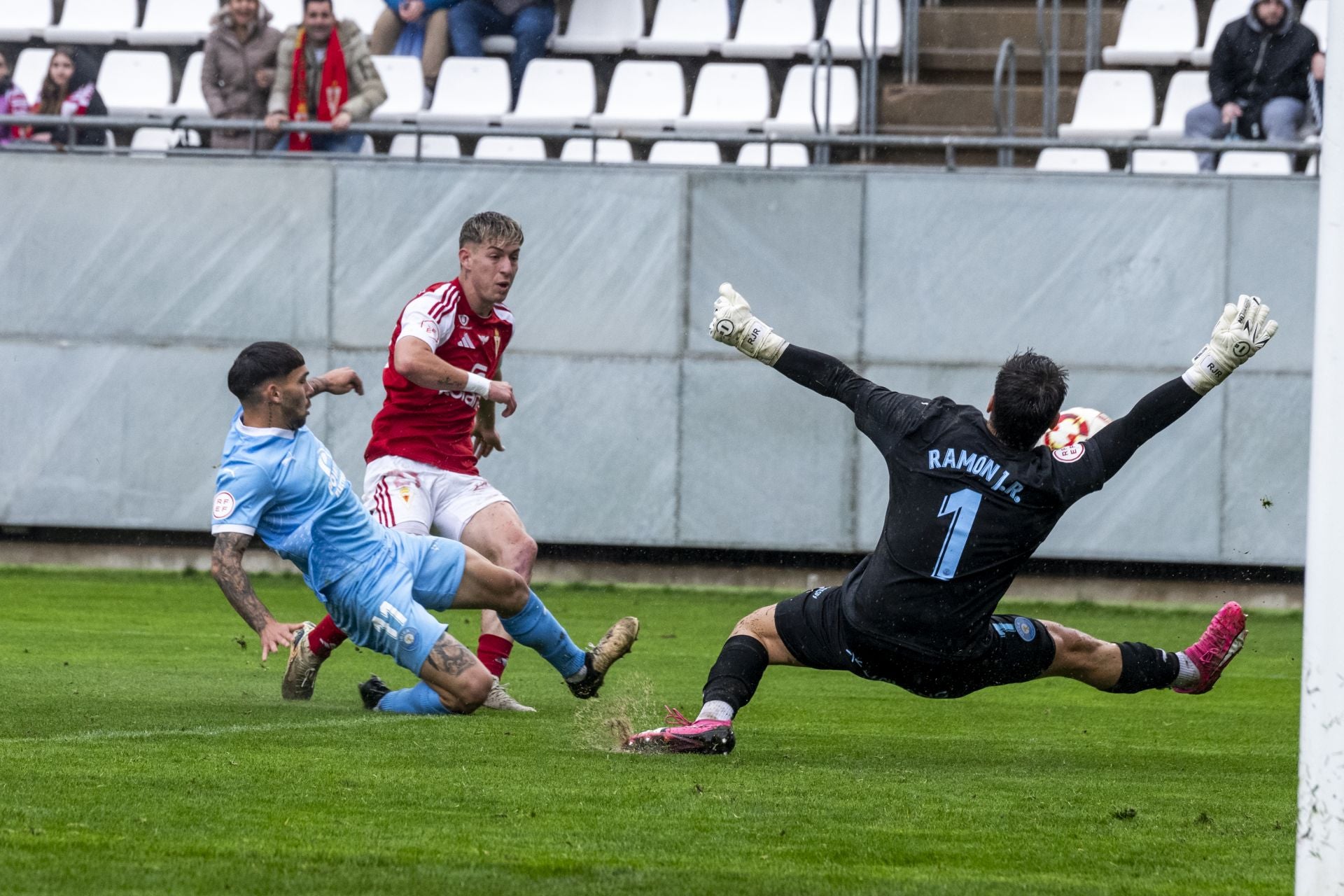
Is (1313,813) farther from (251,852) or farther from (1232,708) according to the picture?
(1232,708)

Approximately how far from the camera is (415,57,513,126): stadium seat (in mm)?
16516

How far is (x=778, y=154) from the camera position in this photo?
15.8 m

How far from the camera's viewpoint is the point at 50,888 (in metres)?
3.94

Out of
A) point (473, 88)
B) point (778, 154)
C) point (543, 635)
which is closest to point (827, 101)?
point (778, 154)

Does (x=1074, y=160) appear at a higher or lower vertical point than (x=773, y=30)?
lower

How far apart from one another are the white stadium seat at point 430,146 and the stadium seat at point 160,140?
165 centimetres

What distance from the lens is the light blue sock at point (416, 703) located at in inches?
290

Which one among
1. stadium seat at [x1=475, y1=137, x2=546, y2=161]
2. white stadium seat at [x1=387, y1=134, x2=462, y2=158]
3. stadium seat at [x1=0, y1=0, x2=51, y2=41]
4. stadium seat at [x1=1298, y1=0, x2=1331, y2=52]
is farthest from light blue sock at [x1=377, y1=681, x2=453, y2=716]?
stadium seat at [x1=0, y1=0, x2=51, y2=41]

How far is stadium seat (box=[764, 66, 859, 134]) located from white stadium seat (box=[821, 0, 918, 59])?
0.19m

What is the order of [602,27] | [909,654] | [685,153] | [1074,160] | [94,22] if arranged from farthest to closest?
[94,22], [602,27], [685,153], [1074,160], [909,654]

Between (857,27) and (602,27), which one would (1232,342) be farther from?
(602,27)

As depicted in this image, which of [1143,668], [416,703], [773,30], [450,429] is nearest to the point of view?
[1143,668]

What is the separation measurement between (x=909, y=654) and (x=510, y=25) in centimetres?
1189

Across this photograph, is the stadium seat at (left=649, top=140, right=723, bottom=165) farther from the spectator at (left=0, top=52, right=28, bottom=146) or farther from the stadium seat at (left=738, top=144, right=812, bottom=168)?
the spectator at (left=0, top=52, right=28, bottom=146)
